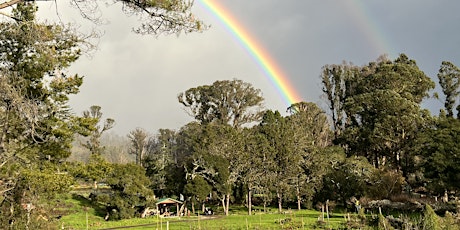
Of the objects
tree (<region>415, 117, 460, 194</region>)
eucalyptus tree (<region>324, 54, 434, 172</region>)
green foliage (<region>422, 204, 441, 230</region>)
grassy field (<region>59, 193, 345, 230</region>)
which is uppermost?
eucalyptus tree (<region>324, 54, 434, 172</region>)

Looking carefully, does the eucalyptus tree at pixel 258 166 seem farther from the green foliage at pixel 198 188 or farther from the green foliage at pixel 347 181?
the green foliage at pixel 347 181

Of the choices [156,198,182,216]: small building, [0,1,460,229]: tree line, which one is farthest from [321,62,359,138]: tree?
[156,198,182,216]: small building

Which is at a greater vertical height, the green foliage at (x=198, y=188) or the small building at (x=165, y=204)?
the green foliage at (x=198, y=188)

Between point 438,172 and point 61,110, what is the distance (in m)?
20.0

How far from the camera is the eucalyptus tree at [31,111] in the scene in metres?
6.61

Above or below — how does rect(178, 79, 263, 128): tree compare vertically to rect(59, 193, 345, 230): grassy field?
above

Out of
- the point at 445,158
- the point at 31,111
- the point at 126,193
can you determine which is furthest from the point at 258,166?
the point at 31,111

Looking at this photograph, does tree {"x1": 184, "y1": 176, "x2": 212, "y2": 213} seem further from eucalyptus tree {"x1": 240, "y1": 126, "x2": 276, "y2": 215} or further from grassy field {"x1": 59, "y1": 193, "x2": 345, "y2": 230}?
eucalyptus tree {"x1": 240, "y1": 126, "x2": 276, "y2": 215}

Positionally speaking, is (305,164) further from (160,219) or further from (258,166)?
(160,219)

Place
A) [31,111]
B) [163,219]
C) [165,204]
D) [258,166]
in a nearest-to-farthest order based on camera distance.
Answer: [31,111]
[163,219]
[165,204]
[258,166]

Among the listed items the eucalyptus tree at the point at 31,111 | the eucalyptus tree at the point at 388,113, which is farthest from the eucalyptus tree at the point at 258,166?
the eucalyptus tree at the point at 31,111

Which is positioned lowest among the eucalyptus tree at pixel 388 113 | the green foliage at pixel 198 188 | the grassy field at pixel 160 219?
the grassy field at pixel 160 219

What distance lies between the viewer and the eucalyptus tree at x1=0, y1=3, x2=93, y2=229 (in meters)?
6.61

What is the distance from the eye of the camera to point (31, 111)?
662cm
